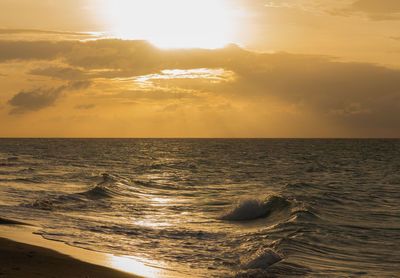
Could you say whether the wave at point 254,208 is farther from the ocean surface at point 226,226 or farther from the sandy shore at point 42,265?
the sandy shore at point 42,265

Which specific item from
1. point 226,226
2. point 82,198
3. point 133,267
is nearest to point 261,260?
point 133,267

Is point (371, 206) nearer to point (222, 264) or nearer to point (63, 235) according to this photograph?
point (222, 264)

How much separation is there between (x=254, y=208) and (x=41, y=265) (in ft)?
41.1

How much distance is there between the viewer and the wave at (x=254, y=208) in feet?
61.1

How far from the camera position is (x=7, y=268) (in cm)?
819

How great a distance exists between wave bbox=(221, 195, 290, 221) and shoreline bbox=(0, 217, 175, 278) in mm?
8480

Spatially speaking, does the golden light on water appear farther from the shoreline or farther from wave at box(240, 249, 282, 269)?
wave at box(240, 249, 282, 269)

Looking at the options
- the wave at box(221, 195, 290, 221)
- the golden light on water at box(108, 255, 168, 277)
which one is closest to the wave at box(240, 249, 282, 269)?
the golden light on water at box(108, 255, 168, 277)

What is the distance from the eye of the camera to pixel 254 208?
19781mm

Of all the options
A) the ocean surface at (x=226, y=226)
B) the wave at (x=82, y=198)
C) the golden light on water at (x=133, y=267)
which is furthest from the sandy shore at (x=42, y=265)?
the wave at (x=82, y=198)

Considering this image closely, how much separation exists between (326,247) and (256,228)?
3705 millimetres

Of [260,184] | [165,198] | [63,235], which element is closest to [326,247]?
[63,235]

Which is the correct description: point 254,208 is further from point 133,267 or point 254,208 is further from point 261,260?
point 133,267

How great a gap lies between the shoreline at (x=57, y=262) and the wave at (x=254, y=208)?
848 cm
